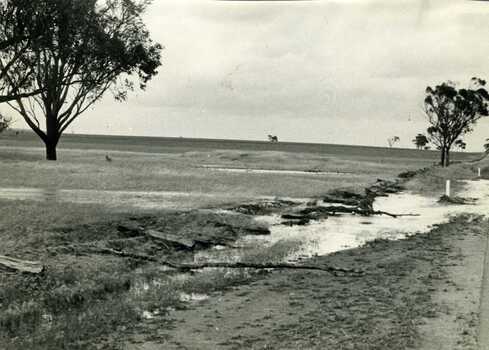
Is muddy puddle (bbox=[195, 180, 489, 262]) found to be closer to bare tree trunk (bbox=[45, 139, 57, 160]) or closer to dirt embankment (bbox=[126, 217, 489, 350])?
dirt embankment (bbox=[126, 217, 489, 350])

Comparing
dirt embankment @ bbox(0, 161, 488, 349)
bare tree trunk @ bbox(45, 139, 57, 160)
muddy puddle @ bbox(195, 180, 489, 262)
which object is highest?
bare tree trunk @ bbox(45, 139, 57, 160)

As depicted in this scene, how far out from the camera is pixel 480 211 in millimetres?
25297

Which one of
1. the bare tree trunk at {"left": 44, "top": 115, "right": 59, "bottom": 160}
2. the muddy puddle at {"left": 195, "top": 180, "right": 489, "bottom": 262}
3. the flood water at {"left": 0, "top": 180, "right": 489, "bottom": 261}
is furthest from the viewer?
the bare tree trunk at {"left": 44, "top": 115, "right": 59, "bottom": 160}

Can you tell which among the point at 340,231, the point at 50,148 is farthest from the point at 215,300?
the point at 50,148

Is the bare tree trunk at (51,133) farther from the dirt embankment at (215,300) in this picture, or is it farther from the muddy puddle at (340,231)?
the dirt embankment at (215,300)

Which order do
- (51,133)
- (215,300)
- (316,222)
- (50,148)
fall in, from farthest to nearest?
1. (50,148)
2. (51,133)
3. (316,222)
4. (215,300)

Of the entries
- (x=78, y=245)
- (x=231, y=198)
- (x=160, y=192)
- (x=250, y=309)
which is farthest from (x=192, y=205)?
(x=250, y=309)

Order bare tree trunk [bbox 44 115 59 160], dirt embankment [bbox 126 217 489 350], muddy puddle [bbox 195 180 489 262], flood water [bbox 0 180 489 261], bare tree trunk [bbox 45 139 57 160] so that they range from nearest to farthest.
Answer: dirt embankment [bbox 126 217 489 350] → muddy puddle [bbox 195 180 489 262] → flood water [bbox 0 180 489 261] → bare tree trunk [bbox 44 115 59 160] → bare tree trunk [bbox 45 139 57 160]

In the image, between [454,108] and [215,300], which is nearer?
[215,300]

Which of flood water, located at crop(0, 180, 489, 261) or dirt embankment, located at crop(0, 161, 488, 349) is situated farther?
flood water, located at crop(0, 180, 489, 261)

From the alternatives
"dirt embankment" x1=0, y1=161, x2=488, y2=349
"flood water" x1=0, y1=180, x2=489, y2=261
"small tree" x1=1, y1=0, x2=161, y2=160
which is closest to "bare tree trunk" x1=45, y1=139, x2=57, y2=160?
"small tree" x1=1, y1=0, x2=161, y2=160

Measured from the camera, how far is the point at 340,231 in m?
19.1

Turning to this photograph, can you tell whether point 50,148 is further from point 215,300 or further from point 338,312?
point 338,312

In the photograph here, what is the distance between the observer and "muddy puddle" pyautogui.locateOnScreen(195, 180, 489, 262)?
1488 centimetres
